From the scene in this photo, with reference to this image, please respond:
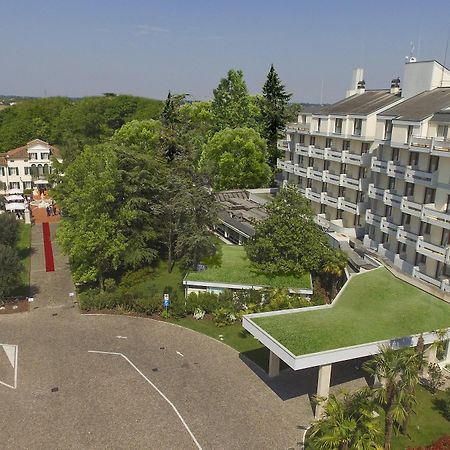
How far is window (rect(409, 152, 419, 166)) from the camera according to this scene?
114 ft

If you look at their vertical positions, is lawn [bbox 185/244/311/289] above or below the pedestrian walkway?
above

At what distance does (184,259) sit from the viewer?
3938 cm

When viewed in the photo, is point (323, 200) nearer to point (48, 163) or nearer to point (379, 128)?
point (379, 128)

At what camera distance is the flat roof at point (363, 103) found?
42.6 m

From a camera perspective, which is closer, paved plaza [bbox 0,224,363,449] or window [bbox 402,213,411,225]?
paved plaza [bbox 0,224,363,449]

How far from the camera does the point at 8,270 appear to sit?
117ft

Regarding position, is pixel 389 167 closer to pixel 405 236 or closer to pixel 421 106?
pixel 421 106

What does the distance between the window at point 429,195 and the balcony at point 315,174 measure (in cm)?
1491

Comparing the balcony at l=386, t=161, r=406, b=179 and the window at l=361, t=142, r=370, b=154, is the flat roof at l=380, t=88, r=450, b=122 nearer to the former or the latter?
the window at l=361, t=142, r=370, b=154

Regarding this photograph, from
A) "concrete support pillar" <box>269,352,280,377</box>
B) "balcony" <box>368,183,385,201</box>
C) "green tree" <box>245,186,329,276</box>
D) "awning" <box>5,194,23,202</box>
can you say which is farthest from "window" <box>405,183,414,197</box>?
"awning" <box>5,194,23,202</box>

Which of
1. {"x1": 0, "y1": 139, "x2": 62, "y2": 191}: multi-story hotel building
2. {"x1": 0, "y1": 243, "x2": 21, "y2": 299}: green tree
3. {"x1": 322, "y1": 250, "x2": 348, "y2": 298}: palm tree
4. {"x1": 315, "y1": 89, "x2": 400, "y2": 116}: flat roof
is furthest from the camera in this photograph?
{"x1": 0, "y1": 139, "x2": 62, "y2": 191}: multi-story hotel building

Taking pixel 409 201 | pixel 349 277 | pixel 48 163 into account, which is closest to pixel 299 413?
pixel 349 277

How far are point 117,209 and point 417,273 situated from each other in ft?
81.4

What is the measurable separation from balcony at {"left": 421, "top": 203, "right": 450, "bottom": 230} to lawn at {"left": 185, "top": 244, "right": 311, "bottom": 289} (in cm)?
→ 980
